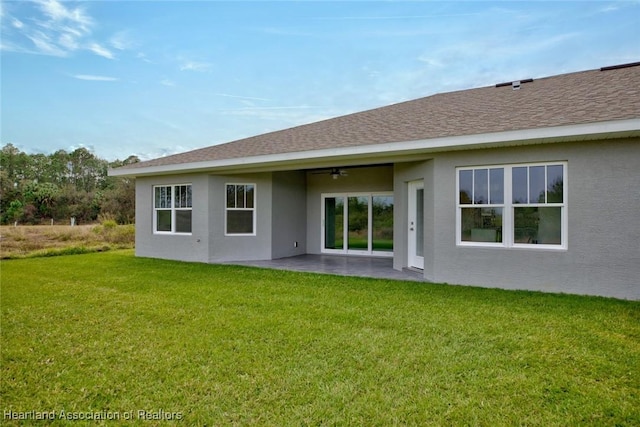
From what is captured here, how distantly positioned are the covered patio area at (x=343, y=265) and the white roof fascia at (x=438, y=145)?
2825 millimetres

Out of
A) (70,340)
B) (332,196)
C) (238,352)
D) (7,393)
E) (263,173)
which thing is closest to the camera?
(7,393)

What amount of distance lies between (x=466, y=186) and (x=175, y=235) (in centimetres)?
888

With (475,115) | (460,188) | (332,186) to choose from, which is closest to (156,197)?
(332,186)

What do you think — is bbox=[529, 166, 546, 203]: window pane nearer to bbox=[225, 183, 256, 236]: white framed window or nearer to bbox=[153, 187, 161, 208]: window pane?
bbox=[225, 183, 256, 236]: white framed window

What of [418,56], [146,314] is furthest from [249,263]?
[418,56]

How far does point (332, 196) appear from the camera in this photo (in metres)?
12.8

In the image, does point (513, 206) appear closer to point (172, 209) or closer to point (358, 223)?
point (358, 223)

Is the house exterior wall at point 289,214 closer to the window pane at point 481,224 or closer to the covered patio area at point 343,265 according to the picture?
the covered patio area at point 343,265

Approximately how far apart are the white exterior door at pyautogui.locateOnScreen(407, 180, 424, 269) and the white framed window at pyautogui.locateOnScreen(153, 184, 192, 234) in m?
6.80

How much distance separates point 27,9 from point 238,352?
432 inches

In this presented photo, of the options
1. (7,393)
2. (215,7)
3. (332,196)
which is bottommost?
(7,393)

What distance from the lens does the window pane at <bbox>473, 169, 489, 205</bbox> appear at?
732 centimetres

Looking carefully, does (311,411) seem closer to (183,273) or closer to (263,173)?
(183,273)

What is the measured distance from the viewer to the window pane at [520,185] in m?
6.96
